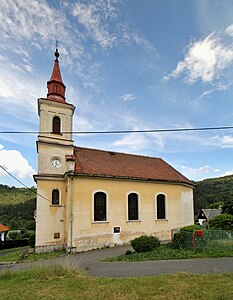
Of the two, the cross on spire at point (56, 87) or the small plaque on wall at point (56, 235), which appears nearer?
the small plaque on wall at point (56, 235)

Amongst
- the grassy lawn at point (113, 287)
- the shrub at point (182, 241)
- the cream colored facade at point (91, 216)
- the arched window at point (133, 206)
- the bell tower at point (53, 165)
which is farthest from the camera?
the arched window at point (133, 206)

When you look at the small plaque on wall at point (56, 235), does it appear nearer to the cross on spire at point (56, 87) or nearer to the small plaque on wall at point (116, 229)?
the small plaque on wall at point (116, 229)

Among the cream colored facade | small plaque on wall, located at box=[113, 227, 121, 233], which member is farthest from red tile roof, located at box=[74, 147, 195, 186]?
small plaque on wall, located at box=[113, 227, 121, 233]

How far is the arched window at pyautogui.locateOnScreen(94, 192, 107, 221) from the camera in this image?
19078 millimetres

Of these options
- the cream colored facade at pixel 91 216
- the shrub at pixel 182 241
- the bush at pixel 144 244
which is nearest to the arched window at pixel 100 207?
the cream colored facade at pixel 91 216

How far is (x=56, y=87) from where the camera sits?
21.6 meters

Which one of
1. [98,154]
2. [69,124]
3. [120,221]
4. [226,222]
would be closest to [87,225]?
[120,221]

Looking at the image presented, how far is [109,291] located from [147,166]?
59.0ft

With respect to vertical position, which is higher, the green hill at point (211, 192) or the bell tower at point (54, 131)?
the bell tower at point (54, 131)

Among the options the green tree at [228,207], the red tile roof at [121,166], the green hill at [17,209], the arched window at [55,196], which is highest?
the red tile roof at [121,166]

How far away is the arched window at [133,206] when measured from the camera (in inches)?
807

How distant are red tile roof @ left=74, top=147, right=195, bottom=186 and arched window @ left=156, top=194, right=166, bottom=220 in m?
1.66

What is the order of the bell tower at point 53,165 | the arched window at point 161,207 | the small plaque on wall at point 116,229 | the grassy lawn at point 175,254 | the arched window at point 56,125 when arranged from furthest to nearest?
the arched window at point 161,207, the arched window at point 56,125, the small plaque on wall at point 116,229, the bell tower at point 53,165, the grassy lawn at point 175,254

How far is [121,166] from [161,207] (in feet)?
17.3
